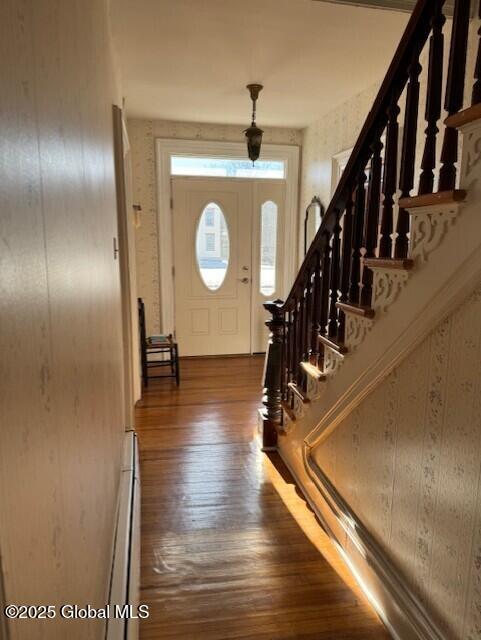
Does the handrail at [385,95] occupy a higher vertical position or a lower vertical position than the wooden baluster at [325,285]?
higher

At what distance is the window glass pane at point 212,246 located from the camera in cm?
507

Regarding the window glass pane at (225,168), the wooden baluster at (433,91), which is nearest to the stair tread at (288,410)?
the wooden baluster at (433,91)

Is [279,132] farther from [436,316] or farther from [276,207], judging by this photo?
[436,316]

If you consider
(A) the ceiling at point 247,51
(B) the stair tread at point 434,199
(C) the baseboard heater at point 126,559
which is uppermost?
(A) the ceiling at point 247,51

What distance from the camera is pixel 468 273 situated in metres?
1.16

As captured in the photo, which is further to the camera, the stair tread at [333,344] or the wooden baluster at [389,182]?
the stair tread at [333,344]

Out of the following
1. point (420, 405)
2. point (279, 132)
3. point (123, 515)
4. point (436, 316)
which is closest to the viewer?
point (436, 316)

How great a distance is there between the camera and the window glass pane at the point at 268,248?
520 centimetres

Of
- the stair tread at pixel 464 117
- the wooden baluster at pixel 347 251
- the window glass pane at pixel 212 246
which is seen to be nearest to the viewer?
the stair tread at pixel 464 117

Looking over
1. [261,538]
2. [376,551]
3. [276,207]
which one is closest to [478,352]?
[376,551]

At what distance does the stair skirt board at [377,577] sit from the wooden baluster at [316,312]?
0.61 m

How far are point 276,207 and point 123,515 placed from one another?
13.3ft

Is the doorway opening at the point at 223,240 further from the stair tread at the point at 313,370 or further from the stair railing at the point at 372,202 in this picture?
the stair tread at the point at 313,370

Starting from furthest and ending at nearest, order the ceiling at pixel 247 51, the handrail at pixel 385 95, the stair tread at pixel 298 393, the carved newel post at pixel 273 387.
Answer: the carved newel post at pixel 273 387, the ceiling at pixel 247 51, the stair tread at pixel 298 393, the handrail at pixel 385 95
